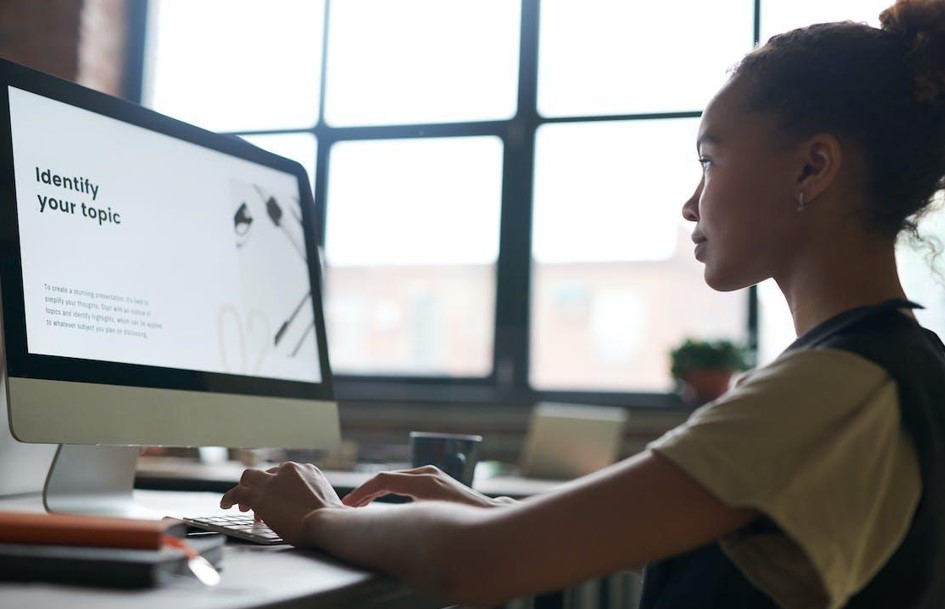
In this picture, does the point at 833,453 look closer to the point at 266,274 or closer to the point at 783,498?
the point at 783,498

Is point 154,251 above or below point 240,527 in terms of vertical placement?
above

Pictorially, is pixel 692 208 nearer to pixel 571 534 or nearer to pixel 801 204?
pixel 801 204

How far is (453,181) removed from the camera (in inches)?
153

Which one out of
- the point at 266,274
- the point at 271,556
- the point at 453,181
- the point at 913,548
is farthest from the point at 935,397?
the point at 453,181

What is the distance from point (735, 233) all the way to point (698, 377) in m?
2.39

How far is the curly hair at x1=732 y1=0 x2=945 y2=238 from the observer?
0.89 metres

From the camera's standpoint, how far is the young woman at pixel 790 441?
2.23 ft

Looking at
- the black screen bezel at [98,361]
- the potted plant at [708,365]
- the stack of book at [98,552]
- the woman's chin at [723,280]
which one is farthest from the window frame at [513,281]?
the stack of book at [98,552]

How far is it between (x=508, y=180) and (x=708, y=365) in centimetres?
109

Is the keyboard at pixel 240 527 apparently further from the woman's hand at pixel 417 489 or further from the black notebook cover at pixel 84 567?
→ the black notebook cover at pixel 84 567

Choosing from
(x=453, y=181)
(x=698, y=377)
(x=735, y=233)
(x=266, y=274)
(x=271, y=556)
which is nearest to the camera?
(x=271, y=556)

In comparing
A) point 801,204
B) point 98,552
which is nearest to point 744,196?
point 801,204

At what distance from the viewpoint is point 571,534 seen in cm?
67

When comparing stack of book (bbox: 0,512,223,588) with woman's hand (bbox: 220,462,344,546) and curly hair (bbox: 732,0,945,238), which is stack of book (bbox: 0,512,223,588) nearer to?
woman's hand (bbox: 220,462,344,546)
